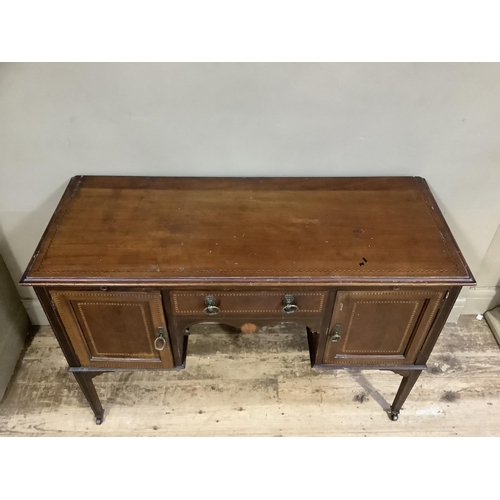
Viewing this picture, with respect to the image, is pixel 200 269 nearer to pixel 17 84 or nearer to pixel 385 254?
pixel 385 254

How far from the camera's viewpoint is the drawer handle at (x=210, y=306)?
3.99 feet

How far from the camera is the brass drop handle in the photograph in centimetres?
131

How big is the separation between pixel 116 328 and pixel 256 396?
699 millimetres

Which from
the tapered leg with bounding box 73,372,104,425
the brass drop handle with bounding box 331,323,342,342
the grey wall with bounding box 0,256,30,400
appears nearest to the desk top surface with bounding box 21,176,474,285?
the brass drop handle with bounding box 331,323,342,342

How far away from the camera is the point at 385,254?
123cm

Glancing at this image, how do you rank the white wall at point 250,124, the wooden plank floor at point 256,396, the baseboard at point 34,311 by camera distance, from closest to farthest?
the white wall at point 250,124 < the wooden plank floor at point 256,396 < the baseboard at point 34,311

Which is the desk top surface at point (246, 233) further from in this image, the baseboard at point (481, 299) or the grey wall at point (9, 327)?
the baseboard at point (481, 299)

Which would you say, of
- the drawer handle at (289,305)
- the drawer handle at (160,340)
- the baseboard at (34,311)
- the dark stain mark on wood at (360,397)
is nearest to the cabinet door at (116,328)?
the drawer handle at (160,340)

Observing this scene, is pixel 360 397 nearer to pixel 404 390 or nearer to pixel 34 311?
pixel 404 390

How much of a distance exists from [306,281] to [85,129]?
869 millimetres

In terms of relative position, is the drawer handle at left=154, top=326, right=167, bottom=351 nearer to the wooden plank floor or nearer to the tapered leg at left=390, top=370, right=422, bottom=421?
the wooden plank floor

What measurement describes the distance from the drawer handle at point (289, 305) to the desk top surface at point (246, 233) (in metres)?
0.08
